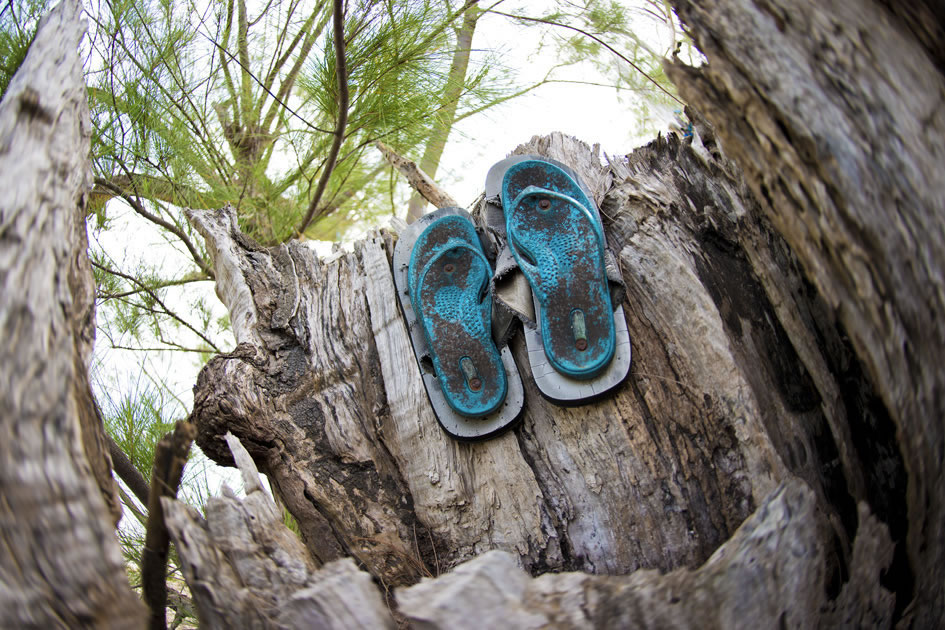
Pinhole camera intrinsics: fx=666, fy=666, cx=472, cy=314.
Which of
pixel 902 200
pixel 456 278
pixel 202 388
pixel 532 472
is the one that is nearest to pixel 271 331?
pixel 202 388

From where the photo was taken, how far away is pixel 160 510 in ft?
2.49

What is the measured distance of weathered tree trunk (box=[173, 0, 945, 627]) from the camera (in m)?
0.66

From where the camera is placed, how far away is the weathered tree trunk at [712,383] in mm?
659

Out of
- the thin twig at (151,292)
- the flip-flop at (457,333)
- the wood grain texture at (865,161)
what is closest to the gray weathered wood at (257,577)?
the flip-flop at (457,333)

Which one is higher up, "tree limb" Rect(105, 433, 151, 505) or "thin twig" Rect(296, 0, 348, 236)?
"thin twig" Rect(296, 0, 348, 236)

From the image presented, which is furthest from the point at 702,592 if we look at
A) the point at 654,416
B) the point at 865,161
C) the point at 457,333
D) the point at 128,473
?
the point at 128,473

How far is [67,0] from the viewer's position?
899mm

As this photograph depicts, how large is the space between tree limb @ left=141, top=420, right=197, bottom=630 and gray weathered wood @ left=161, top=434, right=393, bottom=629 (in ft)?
0.08

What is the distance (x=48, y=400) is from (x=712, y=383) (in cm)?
86

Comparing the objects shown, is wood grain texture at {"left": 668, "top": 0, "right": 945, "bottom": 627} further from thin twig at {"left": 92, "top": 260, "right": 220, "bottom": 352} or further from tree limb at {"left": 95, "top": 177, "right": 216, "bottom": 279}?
thin twig at {"left": 92, "top": 260, "right": 220, "bottom": 352}

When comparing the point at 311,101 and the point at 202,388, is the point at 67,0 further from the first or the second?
the point at 311,101

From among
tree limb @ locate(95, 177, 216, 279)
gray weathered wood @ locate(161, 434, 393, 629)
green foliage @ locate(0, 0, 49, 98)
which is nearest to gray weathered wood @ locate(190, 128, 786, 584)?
gray weathered wood @ locate(161, 434, 393, 629)

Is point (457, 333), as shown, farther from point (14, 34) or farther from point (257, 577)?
point (14, 34)

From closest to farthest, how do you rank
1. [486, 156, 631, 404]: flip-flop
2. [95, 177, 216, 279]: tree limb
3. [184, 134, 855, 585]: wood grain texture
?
1. [184, 134, 855, 585]: wood grain texture
2. [486, 156, 631, 404]: flip-flop
3. [95, 177, 216, 279]: tree limb
